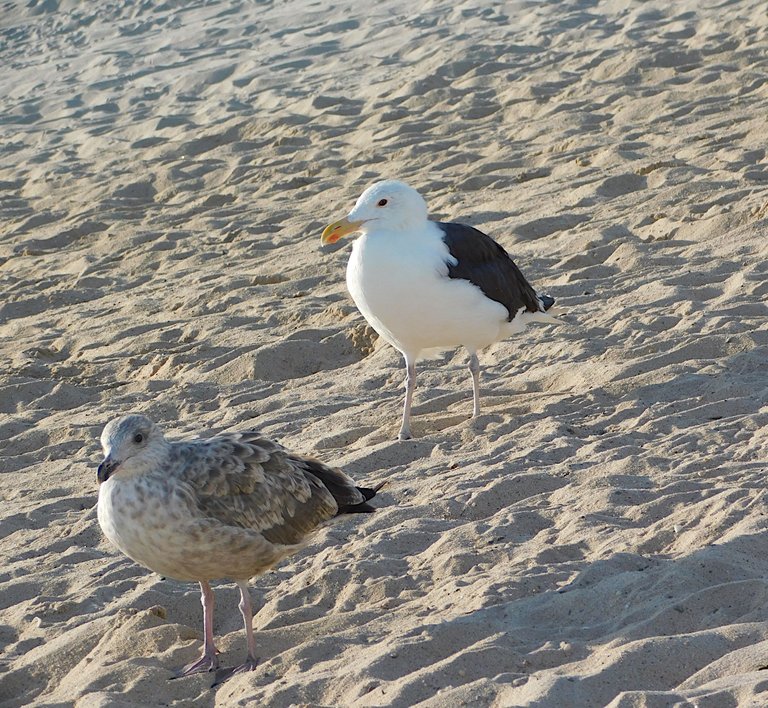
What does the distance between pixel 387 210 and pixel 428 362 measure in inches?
56.5

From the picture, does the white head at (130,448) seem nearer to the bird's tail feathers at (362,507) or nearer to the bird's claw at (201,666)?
the bird's claw at (201,666)

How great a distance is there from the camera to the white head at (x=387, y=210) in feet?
23.2

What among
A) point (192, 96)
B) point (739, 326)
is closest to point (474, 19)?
point (192, 96)

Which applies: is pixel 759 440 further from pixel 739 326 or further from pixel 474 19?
pixel 474 19

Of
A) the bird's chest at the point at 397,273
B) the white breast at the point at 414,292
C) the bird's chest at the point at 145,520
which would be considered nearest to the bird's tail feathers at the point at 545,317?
the white breast at the point at 414,292

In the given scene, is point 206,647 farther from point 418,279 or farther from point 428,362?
point 428,362

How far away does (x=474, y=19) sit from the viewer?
16.6 m

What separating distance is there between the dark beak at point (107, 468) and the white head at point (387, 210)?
2591 millimetres

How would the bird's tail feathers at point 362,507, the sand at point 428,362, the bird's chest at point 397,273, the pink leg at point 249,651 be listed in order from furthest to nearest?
1. the bird's chest at point 397,273
2. the bird's tail feathers at point 362,507
3. the pink leg at point 249,651
4. the sand at point 428,362

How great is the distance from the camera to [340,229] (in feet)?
23.7

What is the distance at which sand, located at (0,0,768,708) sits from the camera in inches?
188

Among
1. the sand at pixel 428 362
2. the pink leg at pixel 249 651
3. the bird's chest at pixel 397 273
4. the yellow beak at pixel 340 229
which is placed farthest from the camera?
the yellow beak at pixel 340 229

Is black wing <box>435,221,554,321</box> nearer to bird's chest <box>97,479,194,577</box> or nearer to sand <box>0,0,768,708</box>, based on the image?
sand <box>0,0,768,708</box>

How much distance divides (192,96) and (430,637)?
39.1 feet
